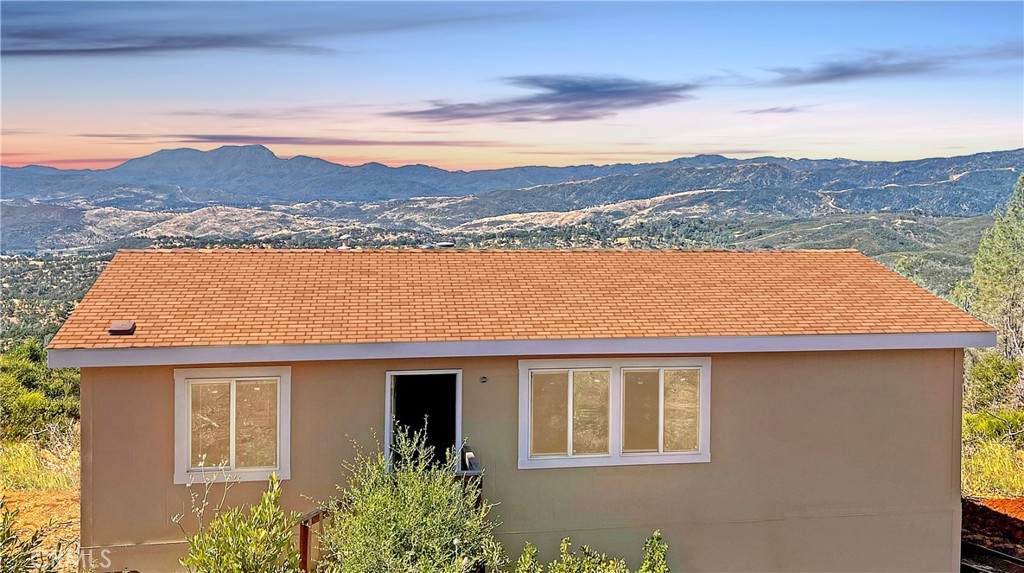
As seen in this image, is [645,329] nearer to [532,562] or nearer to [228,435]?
[532,562]

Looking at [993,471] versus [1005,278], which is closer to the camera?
[993,471]

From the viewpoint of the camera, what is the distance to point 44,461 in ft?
56.3

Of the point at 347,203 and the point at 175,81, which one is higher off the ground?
the point at 175,81

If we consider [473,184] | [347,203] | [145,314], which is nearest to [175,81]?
[347,203]

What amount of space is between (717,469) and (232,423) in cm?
550

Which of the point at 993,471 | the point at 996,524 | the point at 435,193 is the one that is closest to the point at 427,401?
the point at 996,524

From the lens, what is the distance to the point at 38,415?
21375mm

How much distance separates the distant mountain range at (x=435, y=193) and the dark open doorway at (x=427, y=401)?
181 feet

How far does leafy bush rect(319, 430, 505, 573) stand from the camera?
840cm

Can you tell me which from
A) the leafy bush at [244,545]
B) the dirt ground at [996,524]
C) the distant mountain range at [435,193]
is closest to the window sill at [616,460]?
the leafy bush at [244,545]

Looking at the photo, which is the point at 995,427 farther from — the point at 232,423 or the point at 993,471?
the point at 232,423

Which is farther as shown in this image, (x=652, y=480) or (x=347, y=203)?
(x=347, y=203)

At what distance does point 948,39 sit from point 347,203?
55541 millimetres

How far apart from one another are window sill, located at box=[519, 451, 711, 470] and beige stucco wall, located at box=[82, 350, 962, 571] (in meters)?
0.09
